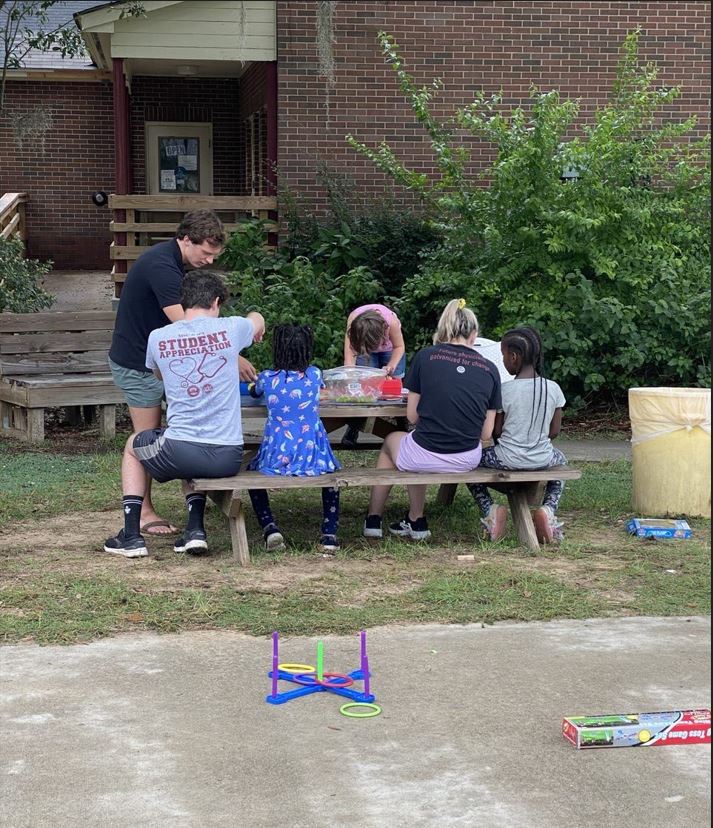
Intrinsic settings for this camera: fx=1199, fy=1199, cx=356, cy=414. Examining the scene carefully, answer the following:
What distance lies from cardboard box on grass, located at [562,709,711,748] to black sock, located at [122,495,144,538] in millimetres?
3097

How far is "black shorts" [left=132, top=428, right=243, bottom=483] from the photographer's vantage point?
20.5ft

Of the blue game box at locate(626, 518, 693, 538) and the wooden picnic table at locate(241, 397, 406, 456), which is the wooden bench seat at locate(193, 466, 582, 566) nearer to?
the wooden picnic table at locate(241, 397, 406, 456)

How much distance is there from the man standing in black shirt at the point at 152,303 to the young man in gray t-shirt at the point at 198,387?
29 cm

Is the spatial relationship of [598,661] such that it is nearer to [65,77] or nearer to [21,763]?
[21,763]

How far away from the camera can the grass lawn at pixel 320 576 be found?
17.6 ft

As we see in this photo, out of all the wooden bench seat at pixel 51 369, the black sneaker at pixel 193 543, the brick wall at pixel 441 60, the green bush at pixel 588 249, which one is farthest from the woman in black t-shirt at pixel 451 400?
the brick wall at pixel 441 60

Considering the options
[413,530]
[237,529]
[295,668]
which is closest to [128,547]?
[237,529]

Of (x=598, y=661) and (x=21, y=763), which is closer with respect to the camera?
(x=21, y=763)

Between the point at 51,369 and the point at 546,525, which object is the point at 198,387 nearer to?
the point at 546,525

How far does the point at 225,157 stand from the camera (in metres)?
20.9

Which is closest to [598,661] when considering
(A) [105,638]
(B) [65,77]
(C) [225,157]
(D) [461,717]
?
(D) [461,717]

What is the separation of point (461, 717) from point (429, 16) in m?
11.9

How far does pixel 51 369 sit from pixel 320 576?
5.73 meters

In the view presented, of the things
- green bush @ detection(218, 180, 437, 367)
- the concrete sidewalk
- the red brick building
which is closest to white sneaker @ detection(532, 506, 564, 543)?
the concrete sidewalk
